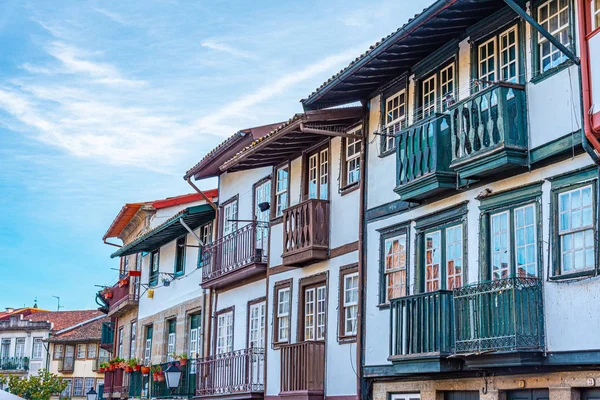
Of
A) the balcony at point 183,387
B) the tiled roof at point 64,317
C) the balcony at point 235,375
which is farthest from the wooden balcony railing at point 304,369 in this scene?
the tiled roof at point 64,317

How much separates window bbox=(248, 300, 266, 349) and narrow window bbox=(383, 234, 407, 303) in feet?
20.1

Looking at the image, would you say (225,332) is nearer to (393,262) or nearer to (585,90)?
(393,262)

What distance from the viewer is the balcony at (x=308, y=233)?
64.5 ft

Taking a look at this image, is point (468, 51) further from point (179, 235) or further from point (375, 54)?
point (179, 235)

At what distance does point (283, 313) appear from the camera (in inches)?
851

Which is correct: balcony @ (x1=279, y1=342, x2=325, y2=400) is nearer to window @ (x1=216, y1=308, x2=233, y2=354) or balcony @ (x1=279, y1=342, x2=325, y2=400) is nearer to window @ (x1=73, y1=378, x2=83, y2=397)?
window @ (x1=216, y1=308, x2=233, y2=354)

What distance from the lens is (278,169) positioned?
22953mm

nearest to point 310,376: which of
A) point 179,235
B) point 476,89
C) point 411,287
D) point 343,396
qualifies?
point 343,396

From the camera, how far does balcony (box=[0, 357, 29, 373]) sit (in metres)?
71.0

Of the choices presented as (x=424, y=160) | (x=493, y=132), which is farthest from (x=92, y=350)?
(x=493, y=132)

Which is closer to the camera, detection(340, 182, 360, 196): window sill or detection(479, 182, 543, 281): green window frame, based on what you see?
detection(479, 182, 543, 281): green window frame

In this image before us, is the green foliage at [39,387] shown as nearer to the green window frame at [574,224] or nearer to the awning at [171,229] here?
the awning at [171,229]

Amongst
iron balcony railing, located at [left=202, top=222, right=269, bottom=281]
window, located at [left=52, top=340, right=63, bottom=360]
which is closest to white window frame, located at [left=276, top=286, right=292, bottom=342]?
iron balcony railing, located at [left=202, top=222, right=269, bottom=281]

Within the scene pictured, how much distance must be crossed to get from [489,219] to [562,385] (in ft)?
9.76
